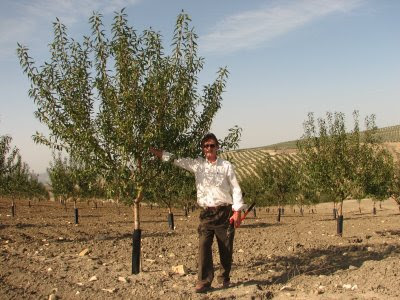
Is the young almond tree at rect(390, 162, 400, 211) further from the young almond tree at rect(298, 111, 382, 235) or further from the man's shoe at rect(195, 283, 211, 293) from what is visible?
the man's shoe at rect(195, 283, 211, 293)

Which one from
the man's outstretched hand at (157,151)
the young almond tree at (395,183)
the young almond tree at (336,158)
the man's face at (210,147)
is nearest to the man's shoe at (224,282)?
the man's face at (210,147)

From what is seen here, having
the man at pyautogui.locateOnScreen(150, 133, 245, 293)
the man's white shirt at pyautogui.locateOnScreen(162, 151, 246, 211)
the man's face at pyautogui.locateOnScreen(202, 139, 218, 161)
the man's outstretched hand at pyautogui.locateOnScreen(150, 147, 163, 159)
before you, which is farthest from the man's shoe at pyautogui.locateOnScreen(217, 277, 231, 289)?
the man's outstretched hand at pyautogui.locateOnScreen(150, 147, 163, 159)

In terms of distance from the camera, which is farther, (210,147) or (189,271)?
(189,271)

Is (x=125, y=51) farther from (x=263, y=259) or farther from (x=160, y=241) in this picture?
(x=160, y=241)

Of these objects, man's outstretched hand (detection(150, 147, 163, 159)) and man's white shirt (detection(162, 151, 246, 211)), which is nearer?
man's white shirt (detection(162, 151, 246, 211))

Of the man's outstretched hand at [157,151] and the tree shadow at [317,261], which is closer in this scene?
the man's outstretched hand at [157,151]

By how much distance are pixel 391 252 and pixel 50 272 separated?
34.8ft

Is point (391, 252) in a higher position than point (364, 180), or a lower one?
lower

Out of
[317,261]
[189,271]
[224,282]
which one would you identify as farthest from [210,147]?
[317,261]

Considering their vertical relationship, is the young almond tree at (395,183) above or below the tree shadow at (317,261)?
above

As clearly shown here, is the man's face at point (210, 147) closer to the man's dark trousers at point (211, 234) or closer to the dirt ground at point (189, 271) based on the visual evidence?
the man's dark trousers at point (211, 234)

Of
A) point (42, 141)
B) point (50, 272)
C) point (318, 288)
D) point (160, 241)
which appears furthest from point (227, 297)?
point (160, 241)

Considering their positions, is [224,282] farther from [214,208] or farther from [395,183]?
[395,183]

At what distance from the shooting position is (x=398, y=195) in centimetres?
3712
